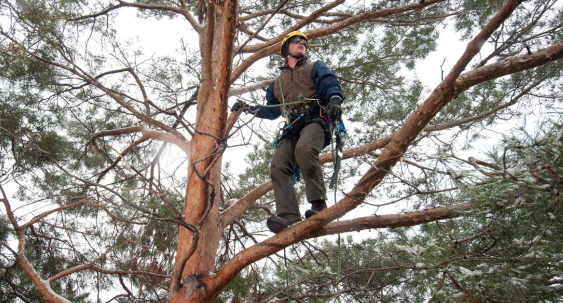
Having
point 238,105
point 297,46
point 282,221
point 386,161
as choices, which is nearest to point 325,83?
point 297,46

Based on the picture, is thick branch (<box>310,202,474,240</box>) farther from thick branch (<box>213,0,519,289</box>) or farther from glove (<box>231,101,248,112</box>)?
glove (<box>231,101,248,112</box>)

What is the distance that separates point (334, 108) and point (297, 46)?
79cm

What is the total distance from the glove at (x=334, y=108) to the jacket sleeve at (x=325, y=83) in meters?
0.07

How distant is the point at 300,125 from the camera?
253 cm

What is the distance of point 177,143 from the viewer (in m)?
3.29

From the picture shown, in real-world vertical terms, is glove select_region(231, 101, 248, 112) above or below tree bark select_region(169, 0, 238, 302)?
above

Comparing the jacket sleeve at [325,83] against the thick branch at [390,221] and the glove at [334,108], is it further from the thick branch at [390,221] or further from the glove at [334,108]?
the thick branch at [390,221]

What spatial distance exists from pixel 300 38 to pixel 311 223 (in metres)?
1.47

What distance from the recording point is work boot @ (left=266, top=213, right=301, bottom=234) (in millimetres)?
2252

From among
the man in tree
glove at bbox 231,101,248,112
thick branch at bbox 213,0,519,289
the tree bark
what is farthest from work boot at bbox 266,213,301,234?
glove at bbox 231,101,248,112

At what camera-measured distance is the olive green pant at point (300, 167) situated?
223 cm

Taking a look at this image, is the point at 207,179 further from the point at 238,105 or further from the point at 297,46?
the point at 297,46

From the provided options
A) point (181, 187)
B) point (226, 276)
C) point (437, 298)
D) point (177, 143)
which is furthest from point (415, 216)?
point (181, 187)

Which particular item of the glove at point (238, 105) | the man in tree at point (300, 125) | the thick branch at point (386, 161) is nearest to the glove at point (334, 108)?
the man in tree at point (300, 125)
